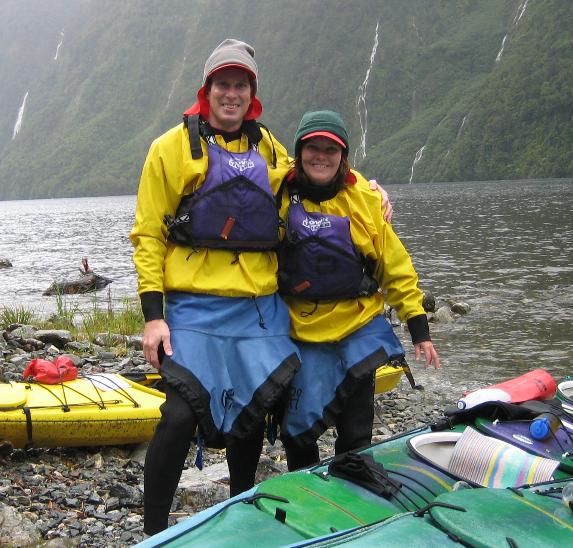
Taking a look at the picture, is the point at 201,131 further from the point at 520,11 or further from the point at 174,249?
the point at 520,11

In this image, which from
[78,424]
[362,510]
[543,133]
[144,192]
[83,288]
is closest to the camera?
[362,510]

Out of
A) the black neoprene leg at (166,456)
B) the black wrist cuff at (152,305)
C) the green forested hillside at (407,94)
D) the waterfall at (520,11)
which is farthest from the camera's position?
the waterfall at (520,11)

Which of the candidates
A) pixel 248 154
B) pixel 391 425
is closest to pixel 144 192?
pixel 248 154

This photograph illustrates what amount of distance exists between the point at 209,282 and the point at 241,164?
0.63 meters

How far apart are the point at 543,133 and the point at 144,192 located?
354ft

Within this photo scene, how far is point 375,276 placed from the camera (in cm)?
404

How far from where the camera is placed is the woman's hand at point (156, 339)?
136 inches

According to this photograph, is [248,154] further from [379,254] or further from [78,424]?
[78,424]

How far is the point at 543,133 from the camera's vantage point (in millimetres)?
103000

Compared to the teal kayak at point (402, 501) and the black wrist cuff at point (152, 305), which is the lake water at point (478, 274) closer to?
the teal kayak at point (402, 501)

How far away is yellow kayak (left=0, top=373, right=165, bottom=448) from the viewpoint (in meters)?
5.29

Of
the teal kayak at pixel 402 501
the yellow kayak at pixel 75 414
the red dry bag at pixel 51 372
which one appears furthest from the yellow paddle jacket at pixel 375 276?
the red dry bag at pixel 51 372

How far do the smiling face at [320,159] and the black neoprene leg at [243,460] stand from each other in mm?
1369

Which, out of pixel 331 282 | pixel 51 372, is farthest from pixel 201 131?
pixel 51 372
